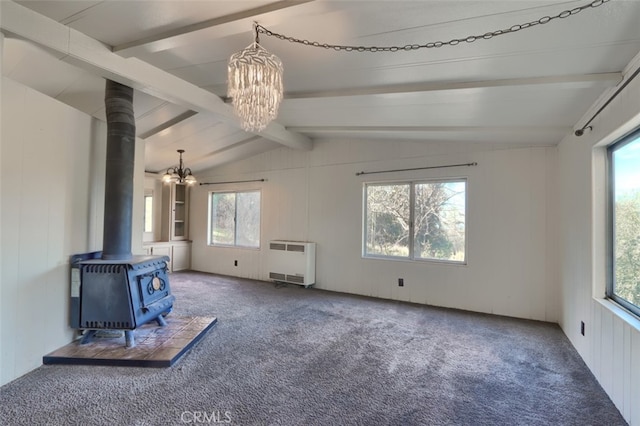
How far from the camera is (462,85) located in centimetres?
247

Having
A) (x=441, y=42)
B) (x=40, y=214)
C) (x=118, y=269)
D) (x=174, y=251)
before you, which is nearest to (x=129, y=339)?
(x=118, y=269)

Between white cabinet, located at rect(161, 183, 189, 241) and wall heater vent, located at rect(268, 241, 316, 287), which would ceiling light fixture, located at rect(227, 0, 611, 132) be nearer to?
wall heater vent, located at rect(268, 241, 316, 287)

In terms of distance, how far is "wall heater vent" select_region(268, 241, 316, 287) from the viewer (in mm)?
5363

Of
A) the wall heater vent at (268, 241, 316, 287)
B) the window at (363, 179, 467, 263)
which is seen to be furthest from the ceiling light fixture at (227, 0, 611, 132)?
the wall heater vent at (268, 241, 316, 287)

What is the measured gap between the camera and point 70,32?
7.12 feet

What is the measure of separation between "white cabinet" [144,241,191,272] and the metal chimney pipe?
12.1ft

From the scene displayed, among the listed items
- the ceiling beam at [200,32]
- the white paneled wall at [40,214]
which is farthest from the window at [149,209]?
the ceiling beam at [200,32]

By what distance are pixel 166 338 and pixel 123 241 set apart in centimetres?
99

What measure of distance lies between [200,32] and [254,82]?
0.66 m

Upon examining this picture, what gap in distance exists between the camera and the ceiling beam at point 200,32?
180cm

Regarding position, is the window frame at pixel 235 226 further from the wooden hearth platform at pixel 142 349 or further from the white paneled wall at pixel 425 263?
the wooden hearth platform at pixel 142 349

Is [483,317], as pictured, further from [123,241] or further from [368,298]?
[123,241]

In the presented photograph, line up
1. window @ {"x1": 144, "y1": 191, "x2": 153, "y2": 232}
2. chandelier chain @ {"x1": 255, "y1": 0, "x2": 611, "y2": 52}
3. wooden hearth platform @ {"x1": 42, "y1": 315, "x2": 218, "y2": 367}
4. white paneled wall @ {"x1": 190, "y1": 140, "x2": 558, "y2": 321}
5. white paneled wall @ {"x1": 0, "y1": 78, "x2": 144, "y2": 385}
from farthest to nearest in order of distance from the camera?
window @ {"x1": 144, "y1": 191, "x2": 153, "y2": 232}
white paneled wall @ {"x1": 190, "y1": 140, "x2": 558, "y2": 321}
wooden hearth platform @ {"x1": 42, "y1": 315, "x2": 218, "y2": 367}
white paneled wall @ {"x1": 0, "y1": 78, "x2": 144, "y2": 385}
chandelier chain @ {"x1": 255, "y1": 0, "x2": 611, "y2": 52}

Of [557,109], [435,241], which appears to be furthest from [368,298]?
[557,109]
